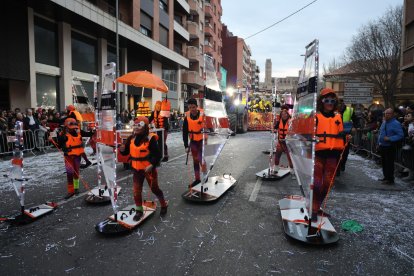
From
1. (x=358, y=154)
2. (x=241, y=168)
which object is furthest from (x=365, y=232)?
(x=358, y=154)

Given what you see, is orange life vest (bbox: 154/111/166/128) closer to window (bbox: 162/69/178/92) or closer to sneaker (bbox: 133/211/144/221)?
sneaker (bbox: 133/211/144/221)

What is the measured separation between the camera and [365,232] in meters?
4.33

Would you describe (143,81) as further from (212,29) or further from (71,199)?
(212,29)

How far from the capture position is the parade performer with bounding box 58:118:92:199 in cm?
603

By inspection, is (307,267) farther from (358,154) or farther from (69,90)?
(69,90)

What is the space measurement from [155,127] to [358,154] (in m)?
8.50

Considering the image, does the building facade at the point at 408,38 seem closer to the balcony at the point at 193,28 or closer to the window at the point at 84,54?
the window at the point at 84,54

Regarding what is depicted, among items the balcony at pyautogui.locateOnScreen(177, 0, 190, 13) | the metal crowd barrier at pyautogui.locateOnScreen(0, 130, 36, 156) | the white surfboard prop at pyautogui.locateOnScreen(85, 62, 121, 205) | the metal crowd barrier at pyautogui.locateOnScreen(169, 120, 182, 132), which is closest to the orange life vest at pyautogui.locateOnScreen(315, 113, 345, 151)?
the white surfboard prop at pyautogui.locateOnScreen(85, 62, 121, 205)

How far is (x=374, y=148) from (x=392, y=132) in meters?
3.94

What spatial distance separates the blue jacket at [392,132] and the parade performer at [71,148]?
23.6ft

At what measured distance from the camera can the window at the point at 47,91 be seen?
50.5ft

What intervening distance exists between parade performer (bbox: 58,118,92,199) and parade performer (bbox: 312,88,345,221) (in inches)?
183

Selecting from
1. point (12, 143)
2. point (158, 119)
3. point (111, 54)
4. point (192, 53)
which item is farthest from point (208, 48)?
point (12, 143)

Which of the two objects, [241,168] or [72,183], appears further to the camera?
[241,168]
